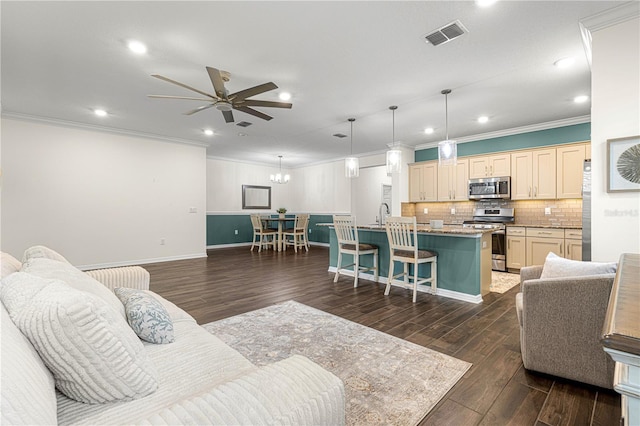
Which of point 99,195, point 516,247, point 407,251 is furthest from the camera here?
point 99,195

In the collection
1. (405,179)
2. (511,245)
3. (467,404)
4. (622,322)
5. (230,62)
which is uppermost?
(230,62)

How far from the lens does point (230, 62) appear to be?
310cm

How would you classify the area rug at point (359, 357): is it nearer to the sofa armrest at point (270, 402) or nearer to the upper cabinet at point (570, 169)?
the sofa armrest at point (270, 402)

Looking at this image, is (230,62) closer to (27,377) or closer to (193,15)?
(193,15)

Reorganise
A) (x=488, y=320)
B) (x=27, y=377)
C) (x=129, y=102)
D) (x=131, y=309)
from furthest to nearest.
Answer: (x=129, y=102), (x=488, y=320), (x=131, y=309), (x=27, y=377)

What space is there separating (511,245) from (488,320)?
2.87 meters

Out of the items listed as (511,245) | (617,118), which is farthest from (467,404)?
(511,245)

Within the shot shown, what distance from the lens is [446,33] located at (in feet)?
8.52

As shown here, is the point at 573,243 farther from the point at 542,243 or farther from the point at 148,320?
the point at 148,320

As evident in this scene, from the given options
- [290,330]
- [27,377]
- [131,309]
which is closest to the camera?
[27,377]

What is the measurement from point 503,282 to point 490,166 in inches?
93.6

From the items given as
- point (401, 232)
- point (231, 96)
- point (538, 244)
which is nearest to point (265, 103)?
point (231, 96)

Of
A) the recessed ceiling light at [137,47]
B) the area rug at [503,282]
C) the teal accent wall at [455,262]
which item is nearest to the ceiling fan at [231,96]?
the recessed ceiling light at [137,47]

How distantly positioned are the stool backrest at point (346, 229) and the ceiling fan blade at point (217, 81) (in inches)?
89.2
